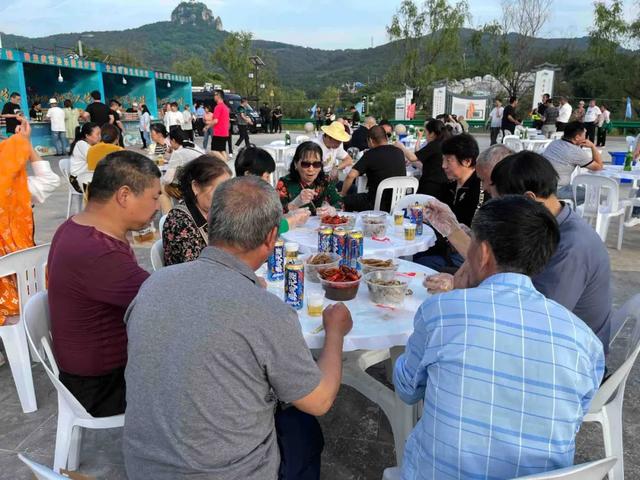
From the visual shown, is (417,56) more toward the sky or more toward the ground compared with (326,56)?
more toward the ground

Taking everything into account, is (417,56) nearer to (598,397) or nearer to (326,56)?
(598,397)

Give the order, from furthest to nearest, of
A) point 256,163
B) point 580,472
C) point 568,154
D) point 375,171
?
point 568,154, point 375,171, point 256,163, point 580,472

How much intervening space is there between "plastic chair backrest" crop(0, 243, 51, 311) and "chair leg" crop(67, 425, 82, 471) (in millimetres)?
793

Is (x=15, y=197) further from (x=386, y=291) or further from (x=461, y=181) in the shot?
(x=461, y=181)

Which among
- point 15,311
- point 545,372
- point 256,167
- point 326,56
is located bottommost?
point 15,311

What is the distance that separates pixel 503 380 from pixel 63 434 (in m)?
1.71

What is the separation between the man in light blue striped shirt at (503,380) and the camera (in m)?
1.07

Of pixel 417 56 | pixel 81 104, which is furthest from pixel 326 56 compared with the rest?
pixel 81 104

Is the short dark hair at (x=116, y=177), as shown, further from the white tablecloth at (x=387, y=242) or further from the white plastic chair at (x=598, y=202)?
the white plastic chair at (x=598, y=202)

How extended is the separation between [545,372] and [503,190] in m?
1.19

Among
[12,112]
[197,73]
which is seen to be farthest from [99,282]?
[197,73]

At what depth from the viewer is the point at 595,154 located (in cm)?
580

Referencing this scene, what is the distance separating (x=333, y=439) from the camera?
2.38 metres

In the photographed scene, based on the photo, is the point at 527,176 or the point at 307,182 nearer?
the point at 527,176
